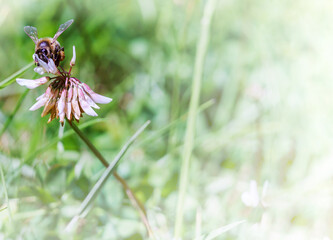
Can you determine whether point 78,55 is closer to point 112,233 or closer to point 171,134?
point 171,134

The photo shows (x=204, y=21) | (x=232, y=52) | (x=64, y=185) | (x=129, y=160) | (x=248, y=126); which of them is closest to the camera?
(x=204, y=21)

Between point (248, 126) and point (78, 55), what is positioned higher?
point (78, 55)

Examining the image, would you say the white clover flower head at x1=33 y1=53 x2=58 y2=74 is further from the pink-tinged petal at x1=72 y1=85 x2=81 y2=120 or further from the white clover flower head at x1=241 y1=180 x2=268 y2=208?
the white clover flower head at x1=241 y1=180 x2=268 y2=208

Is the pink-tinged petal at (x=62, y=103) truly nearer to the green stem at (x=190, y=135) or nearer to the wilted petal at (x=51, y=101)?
the wilted petal at (x=51, y=101)

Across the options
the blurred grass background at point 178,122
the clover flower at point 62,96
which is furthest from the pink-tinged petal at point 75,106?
the blurred grass background at point 178,122

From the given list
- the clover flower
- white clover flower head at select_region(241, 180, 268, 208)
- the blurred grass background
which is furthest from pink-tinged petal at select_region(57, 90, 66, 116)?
white clover flower head at select_region(241, 180, 268, 208)

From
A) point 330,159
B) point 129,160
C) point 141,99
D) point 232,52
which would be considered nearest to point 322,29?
point 232,52

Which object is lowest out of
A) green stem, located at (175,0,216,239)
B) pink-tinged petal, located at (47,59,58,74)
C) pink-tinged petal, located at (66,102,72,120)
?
green stem, located at (175,0,216,239)
